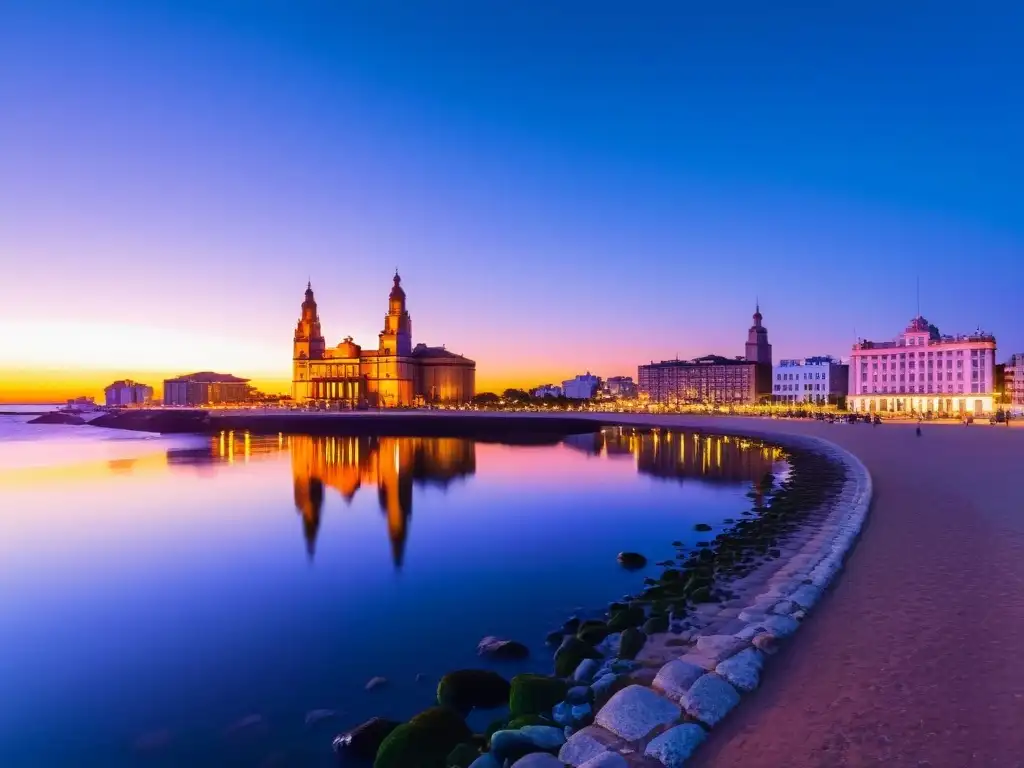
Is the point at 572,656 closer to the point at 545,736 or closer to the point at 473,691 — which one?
the point at 473,691

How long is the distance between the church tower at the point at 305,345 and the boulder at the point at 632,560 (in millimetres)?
159788

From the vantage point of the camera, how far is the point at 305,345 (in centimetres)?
17138

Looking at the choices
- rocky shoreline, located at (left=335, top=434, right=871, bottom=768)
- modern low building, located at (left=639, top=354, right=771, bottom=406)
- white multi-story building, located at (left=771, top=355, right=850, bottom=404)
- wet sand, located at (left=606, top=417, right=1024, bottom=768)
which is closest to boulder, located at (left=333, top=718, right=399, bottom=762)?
rocky shoreline, located at (left=335, top=434, right=871, bottom=768)

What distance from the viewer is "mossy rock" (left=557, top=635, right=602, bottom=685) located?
8.79 m

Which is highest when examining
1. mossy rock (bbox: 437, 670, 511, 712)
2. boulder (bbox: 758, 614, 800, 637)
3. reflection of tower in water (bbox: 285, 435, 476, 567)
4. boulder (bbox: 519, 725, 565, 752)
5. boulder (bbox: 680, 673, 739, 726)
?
boulder (bbox: 758, 614, 800, 637)

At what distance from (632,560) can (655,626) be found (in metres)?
6.92

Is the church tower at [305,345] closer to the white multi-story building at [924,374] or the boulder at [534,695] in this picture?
the white multi-story building at [924,374]

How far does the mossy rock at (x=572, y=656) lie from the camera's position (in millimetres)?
8789

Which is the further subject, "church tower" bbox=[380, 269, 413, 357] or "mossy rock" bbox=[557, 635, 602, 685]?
"church tower" bbox=[380, 269, 413, 357]

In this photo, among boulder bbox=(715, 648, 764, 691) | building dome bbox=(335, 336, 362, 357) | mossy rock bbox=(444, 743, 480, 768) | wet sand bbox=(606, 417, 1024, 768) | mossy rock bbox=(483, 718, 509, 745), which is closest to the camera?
wet sand bbox=(606, 417, 1024, 768)

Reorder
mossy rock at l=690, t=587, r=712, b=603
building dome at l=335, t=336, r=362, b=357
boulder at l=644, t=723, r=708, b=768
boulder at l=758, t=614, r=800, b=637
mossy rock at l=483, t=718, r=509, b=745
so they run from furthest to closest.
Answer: building dome at l=335, t=336, r=362, b=357
mossy rock at l=690, t=587, r=712, b=603
boulder at l=758, t=614, r=800, b=637
mossy rock at l=483, t=718, r=509, b=745
boulder at l=644, t=723, r=708, b=768

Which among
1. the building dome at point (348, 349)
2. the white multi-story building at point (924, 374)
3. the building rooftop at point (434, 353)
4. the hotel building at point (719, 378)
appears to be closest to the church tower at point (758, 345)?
the hotel building at point (719, 378)

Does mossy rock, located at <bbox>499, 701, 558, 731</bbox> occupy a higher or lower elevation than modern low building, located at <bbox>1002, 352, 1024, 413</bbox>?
lower

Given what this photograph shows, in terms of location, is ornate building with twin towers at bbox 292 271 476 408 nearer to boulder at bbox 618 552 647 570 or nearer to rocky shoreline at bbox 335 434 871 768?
boulder at bbox 618 552 647 570
